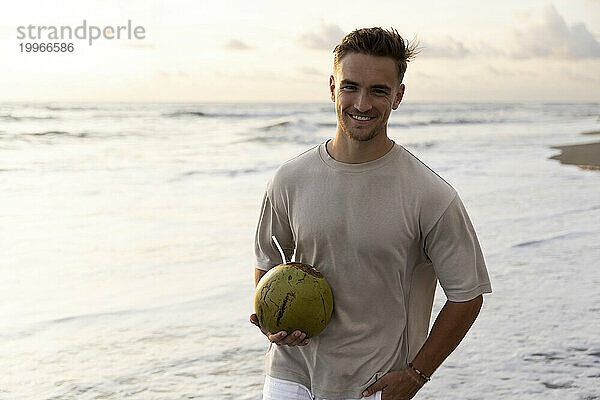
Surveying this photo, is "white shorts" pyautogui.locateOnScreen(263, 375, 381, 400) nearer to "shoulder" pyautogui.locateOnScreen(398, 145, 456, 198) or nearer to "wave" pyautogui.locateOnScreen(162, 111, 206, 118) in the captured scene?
"shoulder" pyautogui.locateOnScreen(398, 145, 456, 198)

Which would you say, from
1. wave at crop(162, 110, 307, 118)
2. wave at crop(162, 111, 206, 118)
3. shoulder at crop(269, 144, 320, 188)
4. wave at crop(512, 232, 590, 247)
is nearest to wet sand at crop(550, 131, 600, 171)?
wave at crop(512, 232, 590, 247)

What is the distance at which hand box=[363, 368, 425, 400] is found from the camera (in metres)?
2.38

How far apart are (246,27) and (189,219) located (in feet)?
79.4

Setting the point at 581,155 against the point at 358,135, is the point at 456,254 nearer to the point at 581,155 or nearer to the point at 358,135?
the point at 358,135

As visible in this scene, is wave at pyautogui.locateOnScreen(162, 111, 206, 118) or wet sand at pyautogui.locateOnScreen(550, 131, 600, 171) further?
wave at pyautogui.locateOnScreen(162, 111, 206, 118)

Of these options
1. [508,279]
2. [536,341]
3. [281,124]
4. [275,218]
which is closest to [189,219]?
[508,279]

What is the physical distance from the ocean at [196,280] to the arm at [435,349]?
2.26 meters

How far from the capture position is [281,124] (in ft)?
92.3

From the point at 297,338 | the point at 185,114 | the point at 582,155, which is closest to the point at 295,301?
the point at 297,338

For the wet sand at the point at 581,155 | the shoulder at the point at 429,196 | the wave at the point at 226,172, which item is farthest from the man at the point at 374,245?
the wet sand at the point at 581,155

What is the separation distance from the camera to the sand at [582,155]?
14875mm

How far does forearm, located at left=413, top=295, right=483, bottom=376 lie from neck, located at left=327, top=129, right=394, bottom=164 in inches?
19.1

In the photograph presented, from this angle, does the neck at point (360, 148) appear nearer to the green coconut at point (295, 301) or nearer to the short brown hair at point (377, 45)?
the short brown hair at point (377, 45)

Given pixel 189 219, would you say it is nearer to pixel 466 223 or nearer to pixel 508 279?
pixel 508 279
